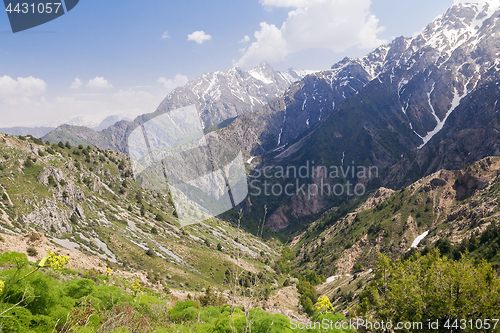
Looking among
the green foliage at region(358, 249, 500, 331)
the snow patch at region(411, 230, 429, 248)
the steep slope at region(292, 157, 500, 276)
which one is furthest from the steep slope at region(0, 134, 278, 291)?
the snow patch at region(411, 230, 429, 248)

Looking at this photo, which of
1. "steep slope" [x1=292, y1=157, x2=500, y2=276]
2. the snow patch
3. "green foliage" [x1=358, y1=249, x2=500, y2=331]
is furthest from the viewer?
the snow patch

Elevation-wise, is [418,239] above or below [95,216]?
below

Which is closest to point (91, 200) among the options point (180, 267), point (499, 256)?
point (180, 267)

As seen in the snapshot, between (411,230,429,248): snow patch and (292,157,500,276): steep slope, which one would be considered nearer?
(292,157,500,276): steep slope

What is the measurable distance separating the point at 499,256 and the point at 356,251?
2449 inches

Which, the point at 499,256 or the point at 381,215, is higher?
the point at 499,256

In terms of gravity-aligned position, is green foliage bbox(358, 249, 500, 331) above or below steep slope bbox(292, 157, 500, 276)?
above

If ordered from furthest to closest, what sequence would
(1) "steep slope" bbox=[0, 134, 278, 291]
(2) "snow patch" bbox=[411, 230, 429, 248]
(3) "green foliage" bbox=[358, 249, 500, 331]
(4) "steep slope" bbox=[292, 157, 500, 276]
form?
(2) "snow patch" bbox=[411, 230, 429, 248]
(4) "steep slope" bbox=[292, 157, 500, 276]
(1) "steep slope" bbox=[0, 134, 278, 291]
(3) "green foliage" bbox=[358, 249, 500, 331]

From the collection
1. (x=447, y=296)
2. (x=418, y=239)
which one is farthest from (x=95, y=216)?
(x=418, y=239)

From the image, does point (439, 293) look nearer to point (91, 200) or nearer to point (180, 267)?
point (180, 267)

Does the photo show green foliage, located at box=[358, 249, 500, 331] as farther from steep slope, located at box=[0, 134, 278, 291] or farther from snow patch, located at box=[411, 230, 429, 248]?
snow patch, located at box=[411, 230, 429, 248]

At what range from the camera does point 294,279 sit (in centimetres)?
9450

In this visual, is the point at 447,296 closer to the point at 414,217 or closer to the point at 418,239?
the point at 418,239

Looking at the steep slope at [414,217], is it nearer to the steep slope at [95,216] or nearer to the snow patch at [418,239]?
the snow patch at [418,239]
